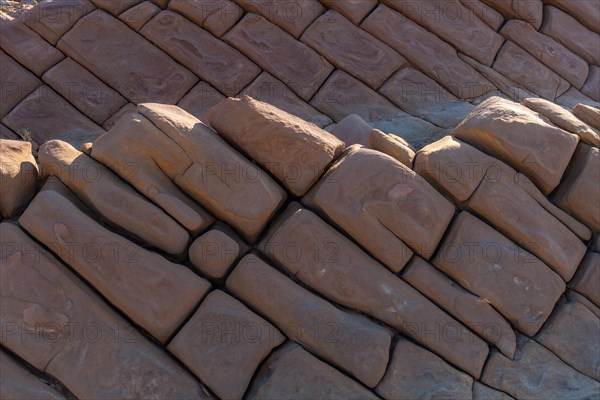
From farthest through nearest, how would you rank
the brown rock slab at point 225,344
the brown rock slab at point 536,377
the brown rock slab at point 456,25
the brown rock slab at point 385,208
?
the brown rock slab at point 456,25
the brown rock slab at point 385,208
the brown rock slab at point 536,377
the brown rock slab at point 225,344

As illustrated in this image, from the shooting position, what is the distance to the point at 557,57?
838 centimetres

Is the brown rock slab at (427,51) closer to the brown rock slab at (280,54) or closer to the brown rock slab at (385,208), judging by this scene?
the brown rock slab at (280,54)

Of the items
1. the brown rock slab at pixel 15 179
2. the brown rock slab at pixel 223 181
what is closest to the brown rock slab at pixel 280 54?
the brown rock slab at pixel 223 181

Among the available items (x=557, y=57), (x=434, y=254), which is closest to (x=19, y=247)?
(x=434, y=254)

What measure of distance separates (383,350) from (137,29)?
5608 mm

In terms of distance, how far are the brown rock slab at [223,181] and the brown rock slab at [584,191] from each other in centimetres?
234

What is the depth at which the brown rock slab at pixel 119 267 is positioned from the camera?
13.9 feet

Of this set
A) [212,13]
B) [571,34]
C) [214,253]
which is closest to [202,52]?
[212,13]

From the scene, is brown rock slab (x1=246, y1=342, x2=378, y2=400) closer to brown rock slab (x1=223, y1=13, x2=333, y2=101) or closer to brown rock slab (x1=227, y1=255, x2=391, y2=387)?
brown rock slab (x1=227, y1=255, x2=391, y2=387)

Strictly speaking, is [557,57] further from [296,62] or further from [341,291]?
[341,291]

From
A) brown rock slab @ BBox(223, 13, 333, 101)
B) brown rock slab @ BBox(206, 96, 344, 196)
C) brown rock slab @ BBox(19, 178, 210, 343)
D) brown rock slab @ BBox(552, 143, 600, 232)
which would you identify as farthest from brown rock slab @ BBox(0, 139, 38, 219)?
brown rock slab @ BBox(552, 143, 600, 232)

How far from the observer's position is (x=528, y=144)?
4934mm

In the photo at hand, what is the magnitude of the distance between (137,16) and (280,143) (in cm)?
419

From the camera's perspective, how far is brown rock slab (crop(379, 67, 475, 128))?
749 cm
